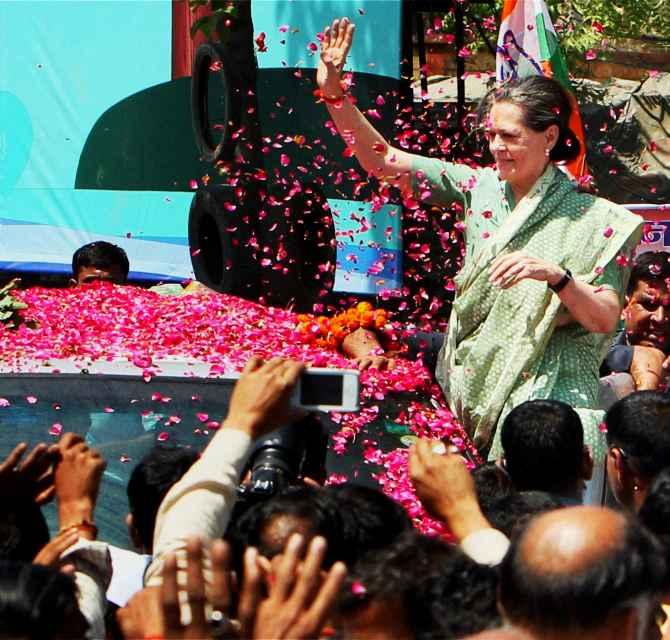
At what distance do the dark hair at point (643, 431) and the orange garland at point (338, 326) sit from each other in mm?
1508

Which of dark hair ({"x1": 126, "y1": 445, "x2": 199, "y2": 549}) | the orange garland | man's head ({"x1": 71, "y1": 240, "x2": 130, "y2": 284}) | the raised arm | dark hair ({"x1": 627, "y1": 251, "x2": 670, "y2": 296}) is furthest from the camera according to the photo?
man's head ({"x1": 71, "y1": 240, "x2": 130, "y2": 284})

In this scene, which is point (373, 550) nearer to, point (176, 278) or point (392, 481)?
point (392, 481)

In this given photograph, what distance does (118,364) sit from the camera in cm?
461

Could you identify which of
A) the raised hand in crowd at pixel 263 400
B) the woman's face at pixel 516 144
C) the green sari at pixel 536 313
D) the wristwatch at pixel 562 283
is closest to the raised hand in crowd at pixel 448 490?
the raised hand in crowd at pixel 263 400

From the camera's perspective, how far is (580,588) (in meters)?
2.31

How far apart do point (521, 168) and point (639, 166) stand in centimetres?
1349

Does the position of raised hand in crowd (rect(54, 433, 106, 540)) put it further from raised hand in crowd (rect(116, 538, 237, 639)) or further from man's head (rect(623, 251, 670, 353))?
man's head (rect(623, 251, 670, 353))

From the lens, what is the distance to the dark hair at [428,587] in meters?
2.61

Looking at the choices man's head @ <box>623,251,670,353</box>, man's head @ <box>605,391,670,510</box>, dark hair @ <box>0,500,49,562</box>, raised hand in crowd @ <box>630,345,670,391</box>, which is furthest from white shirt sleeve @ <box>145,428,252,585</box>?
man's head @ <box>623,251,670,353</box>

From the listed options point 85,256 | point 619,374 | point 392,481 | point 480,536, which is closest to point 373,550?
point 480,536

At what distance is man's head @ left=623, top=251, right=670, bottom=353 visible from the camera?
643 cm

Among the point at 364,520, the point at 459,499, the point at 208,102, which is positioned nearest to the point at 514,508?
the point at 459,499

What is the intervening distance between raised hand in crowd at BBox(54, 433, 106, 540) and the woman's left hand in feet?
4.64

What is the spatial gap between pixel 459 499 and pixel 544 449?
842mm
